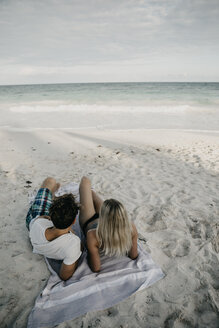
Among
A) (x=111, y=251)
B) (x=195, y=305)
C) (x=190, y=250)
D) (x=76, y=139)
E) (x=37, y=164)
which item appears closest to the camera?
(x=195, y=305)

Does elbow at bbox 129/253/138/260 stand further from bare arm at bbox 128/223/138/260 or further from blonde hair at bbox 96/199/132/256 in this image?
blonde hair at bbox 96/199/132/256

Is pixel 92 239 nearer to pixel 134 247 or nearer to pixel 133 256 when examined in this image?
pixel 134 247

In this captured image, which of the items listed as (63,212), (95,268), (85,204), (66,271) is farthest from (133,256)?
(63,212)

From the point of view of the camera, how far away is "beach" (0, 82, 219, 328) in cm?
208

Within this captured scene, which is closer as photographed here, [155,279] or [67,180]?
[155,279]

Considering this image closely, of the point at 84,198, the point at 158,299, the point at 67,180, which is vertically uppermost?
the point at 84,198

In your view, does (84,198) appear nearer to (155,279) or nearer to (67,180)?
(155,279)

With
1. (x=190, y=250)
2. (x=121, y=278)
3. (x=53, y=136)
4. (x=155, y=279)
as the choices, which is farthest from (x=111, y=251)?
(x=53, y=136)

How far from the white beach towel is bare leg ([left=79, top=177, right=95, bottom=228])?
470 mm

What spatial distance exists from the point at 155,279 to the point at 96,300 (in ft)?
2.36

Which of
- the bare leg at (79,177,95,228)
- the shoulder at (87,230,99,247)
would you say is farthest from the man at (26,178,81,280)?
the bare leg at (79,177,95,228)

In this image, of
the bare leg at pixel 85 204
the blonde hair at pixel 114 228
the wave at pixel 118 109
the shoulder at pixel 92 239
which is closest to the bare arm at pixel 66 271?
the shoulder at pixel 92 239

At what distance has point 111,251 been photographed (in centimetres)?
227

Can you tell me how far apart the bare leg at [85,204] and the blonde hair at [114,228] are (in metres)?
0.60
